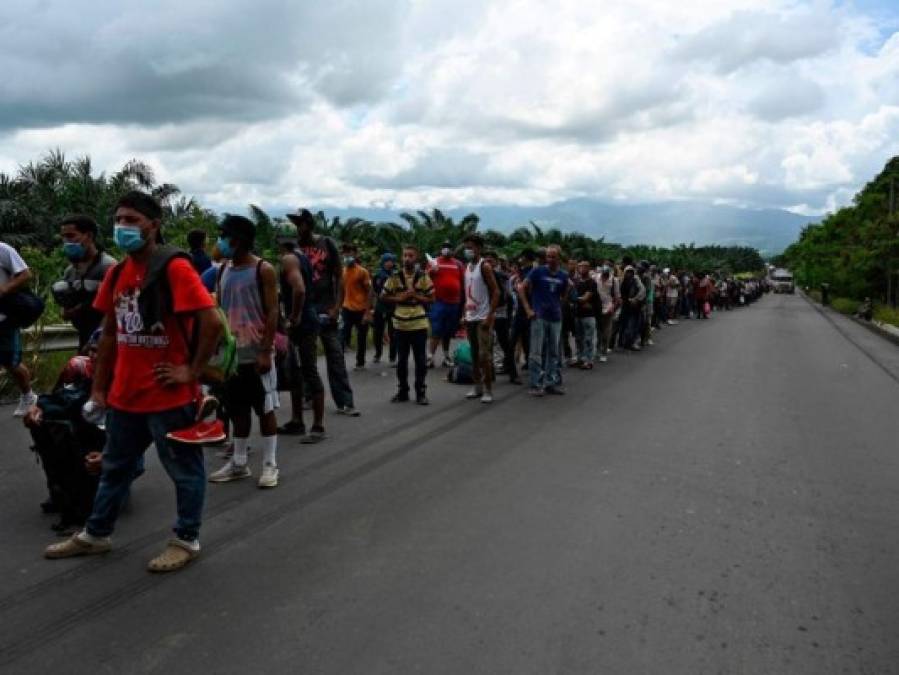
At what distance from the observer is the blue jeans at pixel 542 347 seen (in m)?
9.90

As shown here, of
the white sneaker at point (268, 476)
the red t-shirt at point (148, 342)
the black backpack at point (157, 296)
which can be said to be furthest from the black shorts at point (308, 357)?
the black backpack at point (157, 296)

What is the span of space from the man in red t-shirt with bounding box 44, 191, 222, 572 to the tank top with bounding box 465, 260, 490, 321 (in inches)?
215

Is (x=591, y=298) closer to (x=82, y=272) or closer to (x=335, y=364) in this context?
(x=335, y=364)

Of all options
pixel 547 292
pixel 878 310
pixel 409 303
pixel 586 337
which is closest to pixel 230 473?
pixel 409 303

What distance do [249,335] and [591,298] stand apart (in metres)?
8.42

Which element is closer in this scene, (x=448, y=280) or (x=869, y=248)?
(x=448, y=280)

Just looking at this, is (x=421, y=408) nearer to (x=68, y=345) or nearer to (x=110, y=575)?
(x=68, y=345)

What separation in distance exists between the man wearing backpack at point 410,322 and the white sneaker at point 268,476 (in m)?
3.40

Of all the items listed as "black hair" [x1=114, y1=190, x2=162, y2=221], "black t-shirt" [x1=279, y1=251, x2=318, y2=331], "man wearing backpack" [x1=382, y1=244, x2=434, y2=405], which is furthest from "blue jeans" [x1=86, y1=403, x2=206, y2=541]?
"man wearing backpack" [x1=382, y1=244, x2=434, y2=405]

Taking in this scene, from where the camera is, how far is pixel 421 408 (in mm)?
8688

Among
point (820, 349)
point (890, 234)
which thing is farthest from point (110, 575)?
point (890, 234)

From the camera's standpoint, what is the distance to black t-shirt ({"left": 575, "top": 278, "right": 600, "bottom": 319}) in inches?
512

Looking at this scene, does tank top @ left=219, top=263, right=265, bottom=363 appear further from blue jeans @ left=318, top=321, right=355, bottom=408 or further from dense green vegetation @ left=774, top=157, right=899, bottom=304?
dense green vegetation @ left=774, top=157, right=899, bottom=304

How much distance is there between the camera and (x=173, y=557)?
13.4ft
